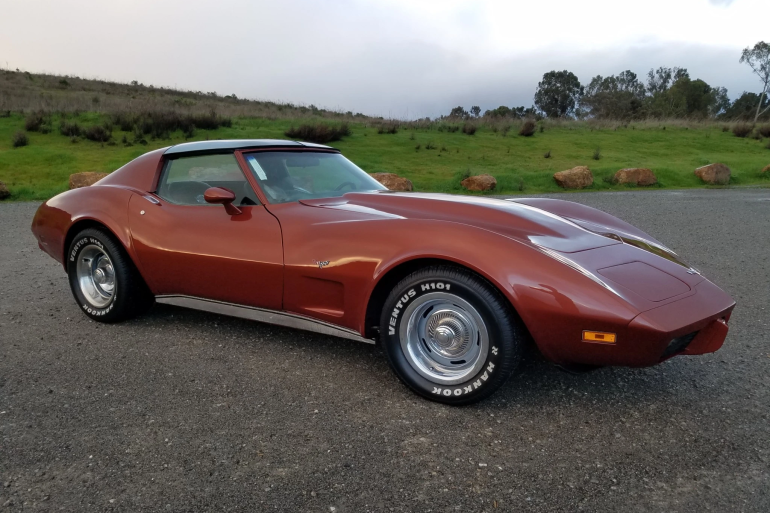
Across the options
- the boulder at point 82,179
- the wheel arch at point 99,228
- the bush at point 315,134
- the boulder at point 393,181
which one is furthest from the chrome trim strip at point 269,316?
the bush at point 315,134

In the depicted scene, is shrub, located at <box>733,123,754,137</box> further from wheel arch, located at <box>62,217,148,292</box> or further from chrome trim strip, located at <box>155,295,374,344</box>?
wheel arch, located at <box>62,217,148,292</box>

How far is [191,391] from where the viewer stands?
10.00ft

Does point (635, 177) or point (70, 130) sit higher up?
point (70, 130)

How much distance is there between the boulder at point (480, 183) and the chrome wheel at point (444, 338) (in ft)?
41.2

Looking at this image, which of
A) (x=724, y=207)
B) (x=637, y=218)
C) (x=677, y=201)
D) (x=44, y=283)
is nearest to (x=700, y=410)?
(x=44, y=283)

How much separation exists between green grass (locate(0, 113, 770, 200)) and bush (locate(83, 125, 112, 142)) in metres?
0.33

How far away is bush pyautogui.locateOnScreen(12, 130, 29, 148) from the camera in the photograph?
1789 centimetres

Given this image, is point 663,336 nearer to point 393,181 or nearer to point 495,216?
point 495,216

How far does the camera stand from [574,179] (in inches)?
646

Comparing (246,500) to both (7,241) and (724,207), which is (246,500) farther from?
(724,207)

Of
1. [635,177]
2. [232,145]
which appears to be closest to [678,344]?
[232,145]

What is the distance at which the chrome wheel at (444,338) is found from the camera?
2.76m

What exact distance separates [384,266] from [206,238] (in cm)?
130

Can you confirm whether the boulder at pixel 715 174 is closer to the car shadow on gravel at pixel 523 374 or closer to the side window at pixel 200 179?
the car shadow on gravel at pixel 523 374
